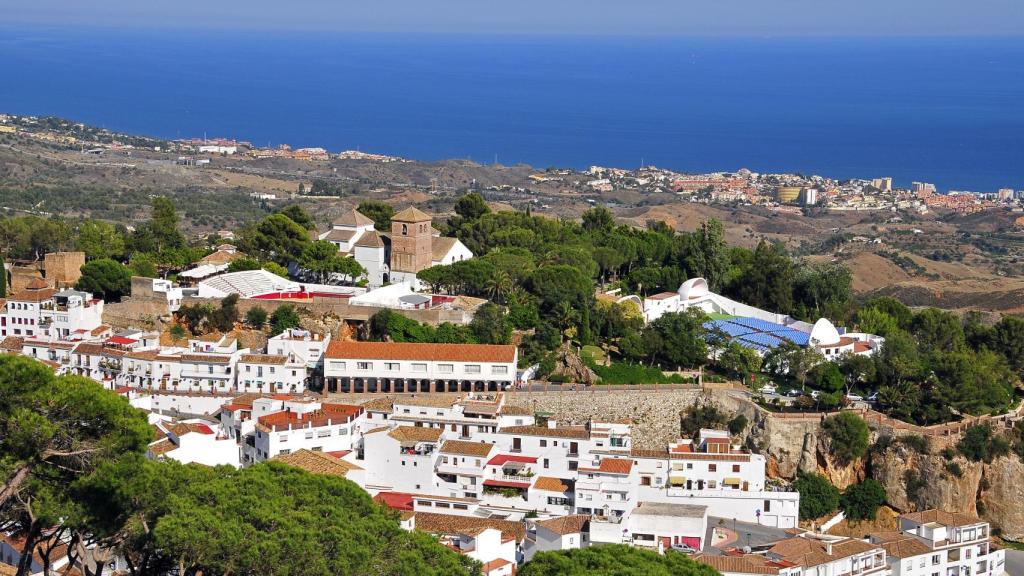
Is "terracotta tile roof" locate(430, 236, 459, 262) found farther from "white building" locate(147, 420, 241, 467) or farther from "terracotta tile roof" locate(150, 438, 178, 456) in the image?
"terracotta tile roof" locate(150, 438, 178, 456)

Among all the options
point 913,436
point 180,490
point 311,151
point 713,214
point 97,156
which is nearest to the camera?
point 180,490

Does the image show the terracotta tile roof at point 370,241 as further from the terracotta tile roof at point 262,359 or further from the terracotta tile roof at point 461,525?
the terracotta tile roof at point 461,525

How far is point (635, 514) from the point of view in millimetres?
30359

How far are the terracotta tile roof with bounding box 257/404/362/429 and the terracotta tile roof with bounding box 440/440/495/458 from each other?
9.54 ft

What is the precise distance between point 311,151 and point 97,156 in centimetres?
2269

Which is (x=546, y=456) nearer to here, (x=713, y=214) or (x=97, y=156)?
(x=713, y=214)


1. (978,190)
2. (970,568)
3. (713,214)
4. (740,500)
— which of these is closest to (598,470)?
(740,500)

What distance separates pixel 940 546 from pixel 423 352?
1431cm

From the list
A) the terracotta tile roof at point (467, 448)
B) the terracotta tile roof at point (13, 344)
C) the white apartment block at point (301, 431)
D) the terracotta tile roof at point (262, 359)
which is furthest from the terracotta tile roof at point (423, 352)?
the terracotta tile roof at point (13, 344)

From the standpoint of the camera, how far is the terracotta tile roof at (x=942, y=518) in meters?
31.8

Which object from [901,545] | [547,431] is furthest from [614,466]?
[901,545]

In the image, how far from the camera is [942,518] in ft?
105

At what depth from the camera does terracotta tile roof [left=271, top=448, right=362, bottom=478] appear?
1214 inches

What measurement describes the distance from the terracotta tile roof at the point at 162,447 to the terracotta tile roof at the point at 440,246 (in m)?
15.2
